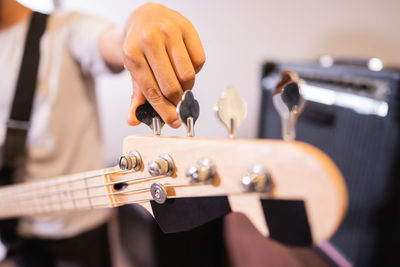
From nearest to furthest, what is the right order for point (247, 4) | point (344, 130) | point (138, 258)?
1. point (344, 130)
2. point (247, 4)
3. point (138, 258)

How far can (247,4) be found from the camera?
36.7 inches

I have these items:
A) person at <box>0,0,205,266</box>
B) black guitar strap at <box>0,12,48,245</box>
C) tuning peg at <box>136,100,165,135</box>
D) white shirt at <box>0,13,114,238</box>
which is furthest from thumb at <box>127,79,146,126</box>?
black guitar strap at <box>0,12,48,245</box>

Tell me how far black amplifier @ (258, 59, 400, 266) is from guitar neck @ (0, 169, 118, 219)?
54 cm

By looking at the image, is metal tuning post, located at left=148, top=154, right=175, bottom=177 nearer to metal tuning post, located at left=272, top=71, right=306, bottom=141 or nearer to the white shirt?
metal tuning post, located at left=272, top=71, right=306, bottom=141

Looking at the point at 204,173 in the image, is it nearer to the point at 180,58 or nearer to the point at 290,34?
the point at 180,58

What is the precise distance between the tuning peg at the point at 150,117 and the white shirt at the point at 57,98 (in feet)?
1.36

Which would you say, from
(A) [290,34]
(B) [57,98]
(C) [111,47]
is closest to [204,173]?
(C) [111,47]

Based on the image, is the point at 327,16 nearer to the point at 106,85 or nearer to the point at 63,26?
the point at 63,26

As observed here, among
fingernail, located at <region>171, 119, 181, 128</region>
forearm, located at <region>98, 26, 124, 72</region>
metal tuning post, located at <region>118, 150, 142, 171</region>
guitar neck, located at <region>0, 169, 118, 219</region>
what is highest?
forearm, located at <region>98, 26, 124, 72</region>

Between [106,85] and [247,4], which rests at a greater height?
[247,4]

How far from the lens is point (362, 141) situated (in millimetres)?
770

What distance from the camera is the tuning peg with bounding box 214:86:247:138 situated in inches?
9.7

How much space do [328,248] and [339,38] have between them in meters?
0.81

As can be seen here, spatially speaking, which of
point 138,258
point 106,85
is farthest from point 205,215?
point 106,85
